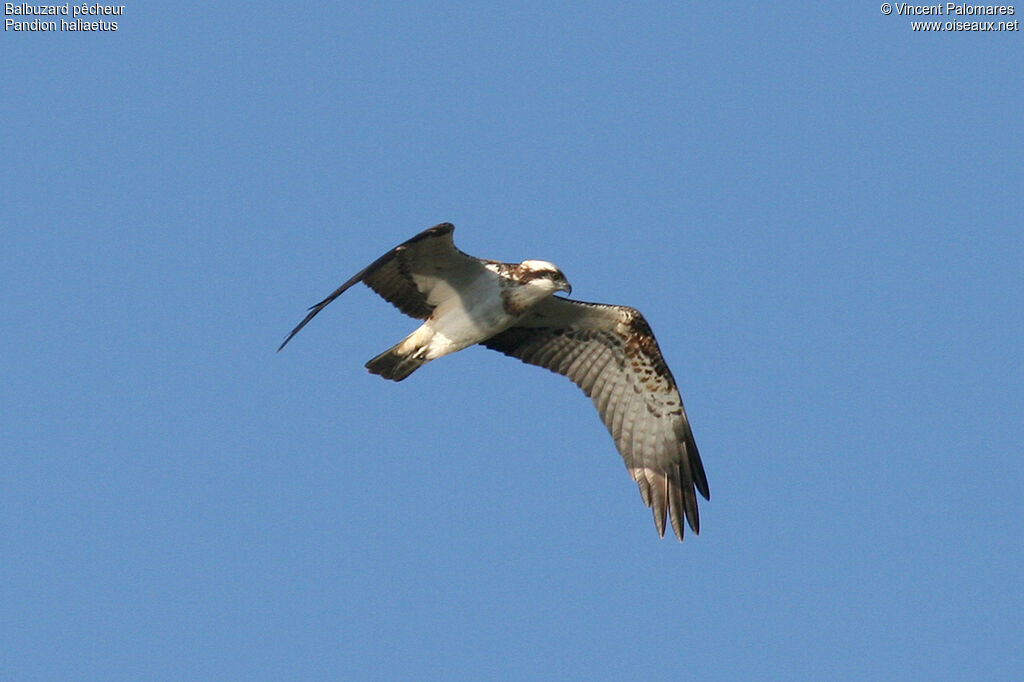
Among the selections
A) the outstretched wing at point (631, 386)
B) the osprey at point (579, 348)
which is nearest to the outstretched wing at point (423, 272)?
the osprey at point (579, 348)

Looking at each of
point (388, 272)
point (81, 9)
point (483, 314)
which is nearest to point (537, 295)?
point (483, 314)

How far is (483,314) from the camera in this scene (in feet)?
39.9

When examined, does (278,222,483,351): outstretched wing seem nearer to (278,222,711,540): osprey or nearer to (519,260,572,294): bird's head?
(278,222,711,540): osprey

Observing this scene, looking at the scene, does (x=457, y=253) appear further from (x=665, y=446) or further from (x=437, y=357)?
(x=665, y=446)

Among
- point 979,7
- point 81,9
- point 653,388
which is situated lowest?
point 653,388

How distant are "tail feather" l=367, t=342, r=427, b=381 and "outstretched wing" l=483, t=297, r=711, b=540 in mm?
1165

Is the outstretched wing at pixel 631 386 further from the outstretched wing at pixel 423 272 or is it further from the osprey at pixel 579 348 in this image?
the outstretched wing at pixel 423 272

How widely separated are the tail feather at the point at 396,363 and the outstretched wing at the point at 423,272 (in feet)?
1.16

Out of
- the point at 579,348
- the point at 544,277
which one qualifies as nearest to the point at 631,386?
the point at 579,348

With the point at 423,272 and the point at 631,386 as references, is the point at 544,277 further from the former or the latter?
the point at 631,386

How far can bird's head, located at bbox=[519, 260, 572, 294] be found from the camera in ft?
38.8

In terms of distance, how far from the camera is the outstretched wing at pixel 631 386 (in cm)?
1312

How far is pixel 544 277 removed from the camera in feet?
38.8

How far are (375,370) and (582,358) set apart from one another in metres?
2.10
